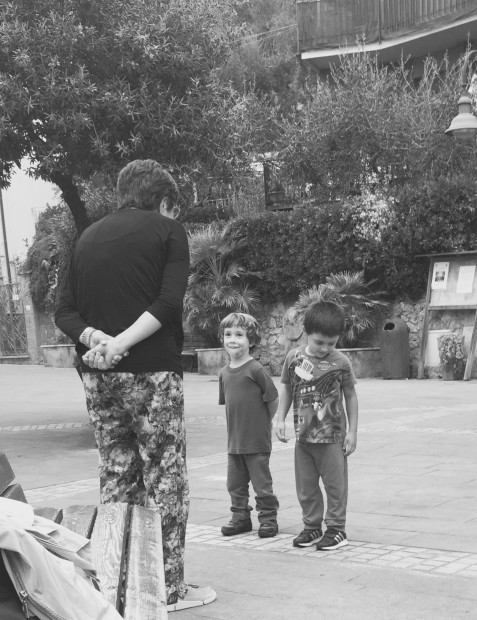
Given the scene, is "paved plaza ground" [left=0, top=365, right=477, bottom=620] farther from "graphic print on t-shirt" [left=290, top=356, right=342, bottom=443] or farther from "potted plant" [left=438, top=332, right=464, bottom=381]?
"potted plant" [left=438, top=332, right=464, bottom=381]

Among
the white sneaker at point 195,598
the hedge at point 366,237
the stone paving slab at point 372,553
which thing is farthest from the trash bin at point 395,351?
the white sneaker at point 195,598

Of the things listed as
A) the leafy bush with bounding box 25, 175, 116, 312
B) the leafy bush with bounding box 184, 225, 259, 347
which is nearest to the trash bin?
the leafy bush with bounding box 184, 225, 259, 347

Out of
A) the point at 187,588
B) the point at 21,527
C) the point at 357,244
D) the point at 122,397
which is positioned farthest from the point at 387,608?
the point at 357,244

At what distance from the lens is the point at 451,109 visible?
19.1m

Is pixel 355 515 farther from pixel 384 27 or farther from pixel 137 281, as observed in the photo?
pixel 384 27

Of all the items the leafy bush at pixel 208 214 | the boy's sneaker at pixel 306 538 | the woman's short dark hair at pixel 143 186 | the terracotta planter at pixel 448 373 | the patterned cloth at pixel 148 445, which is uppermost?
the leafy bush at pixel 208 214

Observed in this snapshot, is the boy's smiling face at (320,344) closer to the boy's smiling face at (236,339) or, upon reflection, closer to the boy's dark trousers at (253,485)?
the boy's smiling face at (236,339)

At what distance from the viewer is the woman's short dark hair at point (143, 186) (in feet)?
14.0

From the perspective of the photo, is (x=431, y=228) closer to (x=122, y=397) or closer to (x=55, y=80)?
(x=55, y=80)

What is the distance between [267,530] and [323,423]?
74 cm

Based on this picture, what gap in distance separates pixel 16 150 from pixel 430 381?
8325 millimetres

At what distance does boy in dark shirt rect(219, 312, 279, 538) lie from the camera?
5.64 meters

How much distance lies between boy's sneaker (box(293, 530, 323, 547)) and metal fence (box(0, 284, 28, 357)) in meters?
20.4

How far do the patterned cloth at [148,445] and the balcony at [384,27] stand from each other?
61.8ft
